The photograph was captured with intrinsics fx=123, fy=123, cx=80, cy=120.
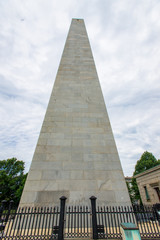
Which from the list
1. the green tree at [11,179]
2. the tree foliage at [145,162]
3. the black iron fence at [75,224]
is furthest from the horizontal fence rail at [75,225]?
the green tree at [11,179]

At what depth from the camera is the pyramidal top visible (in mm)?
7234

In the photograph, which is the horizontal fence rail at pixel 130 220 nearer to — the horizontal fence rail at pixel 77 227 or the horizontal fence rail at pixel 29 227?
the horizontal fence rail at pixel 77 227

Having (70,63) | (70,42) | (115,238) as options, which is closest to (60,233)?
(115,238)

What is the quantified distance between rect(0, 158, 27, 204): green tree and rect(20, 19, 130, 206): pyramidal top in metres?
33.3

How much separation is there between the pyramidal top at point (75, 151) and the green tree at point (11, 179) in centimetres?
3330

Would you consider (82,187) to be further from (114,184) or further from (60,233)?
(60,233)

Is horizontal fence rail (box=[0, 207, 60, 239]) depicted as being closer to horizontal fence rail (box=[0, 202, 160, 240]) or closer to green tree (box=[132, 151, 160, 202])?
horizontal fence rail (box=[0, 202, 160, 240])

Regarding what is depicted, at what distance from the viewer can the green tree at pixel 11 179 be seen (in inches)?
1326

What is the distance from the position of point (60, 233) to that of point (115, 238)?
88.4 inches

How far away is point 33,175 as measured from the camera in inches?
303

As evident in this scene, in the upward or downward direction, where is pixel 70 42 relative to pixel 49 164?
upward

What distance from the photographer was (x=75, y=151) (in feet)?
28.5

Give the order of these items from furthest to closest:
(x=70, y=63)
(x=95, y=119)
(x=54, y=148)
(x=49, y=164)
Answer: (x=70, y=63)
(x=95, y=119)
(x=54, y=148)
(x=49, y=164)

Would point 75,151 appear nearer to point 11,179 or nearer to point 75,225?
point 75,225
